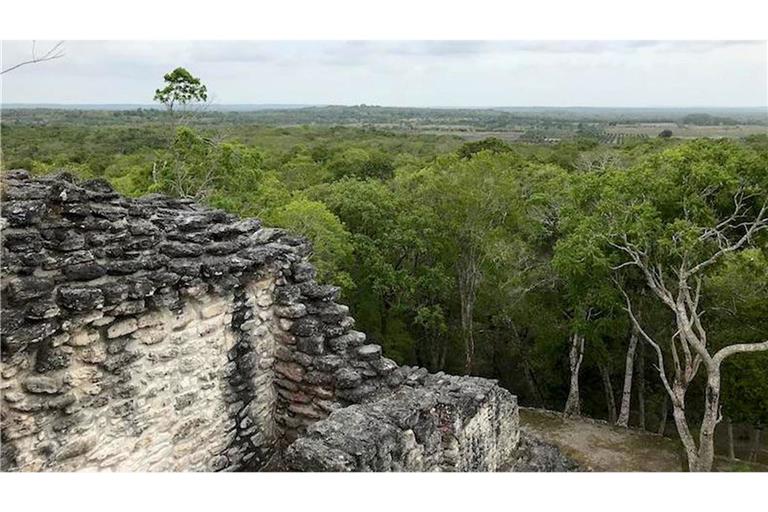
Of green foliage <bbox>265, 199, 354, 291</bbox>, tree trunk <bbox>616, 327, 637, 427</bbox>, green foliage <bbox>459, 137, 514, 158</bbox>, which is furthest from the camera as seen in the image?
green foliage <bbox>459, 137, 514, 158</bbox>

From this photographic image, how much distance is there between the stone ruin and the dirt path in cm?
701

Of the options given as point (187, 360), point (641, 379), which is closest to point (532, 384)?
point (641, 379)

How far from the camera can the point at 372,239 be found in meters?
17.8

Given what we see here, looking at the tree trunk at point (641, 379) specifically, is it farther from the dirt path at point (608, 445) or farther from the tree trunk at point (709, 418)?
the tree trunk at point (709, 418)

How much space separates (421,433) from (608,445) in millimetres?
9938

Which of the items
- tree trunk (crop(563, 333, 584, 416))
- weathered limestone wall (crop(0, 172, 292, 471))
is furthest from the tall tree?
weathered limestone wall (crop(0, 172, 292, 471))

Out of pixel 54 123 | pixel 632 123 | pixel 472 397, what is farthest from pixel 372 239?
pixel 632 123

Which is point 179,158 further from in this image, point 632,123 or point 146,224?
point 632,123

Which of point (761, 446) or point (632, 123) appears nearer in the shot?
point (761, 446)

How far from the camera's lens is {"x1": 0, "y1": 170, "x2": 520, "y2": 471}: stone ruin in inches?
171

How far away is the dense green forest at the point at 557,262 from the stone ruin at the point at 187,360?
541cm

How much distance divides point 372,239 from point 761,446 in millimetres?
12234

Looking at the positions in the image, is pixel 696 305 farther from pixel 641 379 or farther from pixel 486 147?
pixel 486 147

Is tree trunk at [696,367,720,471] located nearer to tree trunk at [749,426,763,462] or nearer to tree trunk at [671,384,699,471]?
tree trunk at [671,384,699,471]
